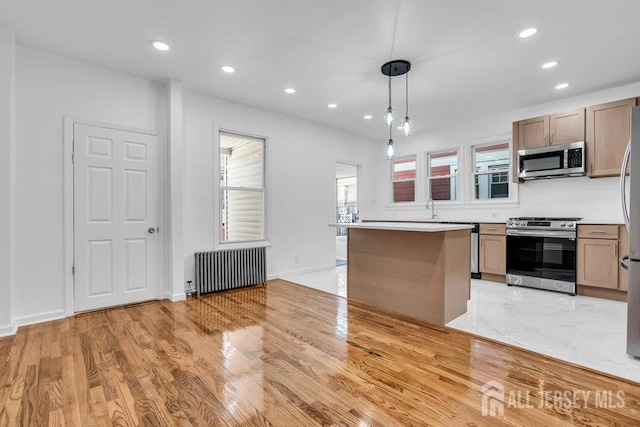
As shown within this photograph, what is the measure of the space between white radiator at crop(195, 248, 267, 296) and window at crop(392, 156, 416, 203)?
3513 mm

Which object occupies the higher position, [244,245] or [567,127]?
[567,127]

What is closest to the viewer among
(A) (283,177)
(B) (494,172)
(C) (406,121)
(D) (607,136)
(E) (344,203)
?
(C) (406,121)

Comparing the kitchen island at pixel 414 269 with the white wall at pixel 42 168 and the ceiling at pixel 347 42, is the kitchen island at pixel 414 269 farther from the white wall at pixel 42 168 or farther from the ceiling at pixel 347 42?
the white wall at pixel 42 168

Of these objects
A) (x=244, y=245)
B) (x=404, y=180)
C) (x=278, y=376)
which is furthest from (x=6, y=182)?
(x=404, y=180)

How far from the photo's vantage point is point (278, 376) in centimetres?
211

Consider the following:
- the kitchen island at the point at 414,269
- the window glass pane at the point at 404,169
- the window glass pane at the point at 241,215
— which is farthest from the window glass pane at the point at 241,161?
the window glass pane at the point at 404,169

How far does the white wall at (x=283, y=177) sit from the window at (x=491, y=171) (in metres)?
2.19

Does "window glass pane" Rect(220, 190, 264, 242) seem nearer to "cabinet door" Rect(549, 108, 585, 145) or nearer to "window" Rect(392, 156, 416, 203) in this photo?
"window" Rect(392, 156, 416, 203)

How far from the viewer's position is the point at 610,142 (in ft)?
13.0

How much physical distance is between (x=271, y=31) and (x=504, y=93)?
11.0 feet

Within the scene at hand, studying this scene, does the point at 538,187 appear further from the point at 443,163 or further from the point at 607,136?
the point at 443,163

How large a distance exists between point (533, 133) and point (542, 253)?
5.79 feet

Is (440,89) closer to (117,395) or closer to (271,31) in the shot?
(271,31)

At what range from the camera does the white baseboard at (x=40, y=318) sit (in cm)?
306
